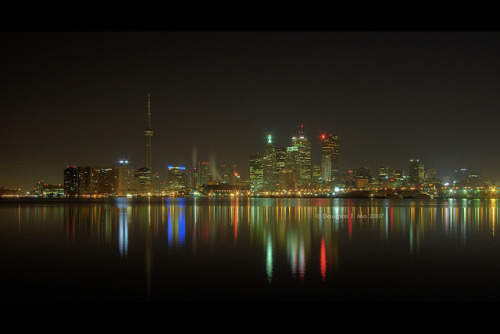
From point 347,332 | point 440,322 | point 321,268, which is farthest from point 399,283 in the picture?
point 347,332

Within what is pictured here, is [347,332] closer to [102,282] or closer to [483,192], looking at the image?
[102,282]

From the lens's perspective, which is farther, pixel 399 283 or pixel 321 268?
pixel 321 268

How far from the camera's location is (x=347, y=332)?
495 cm

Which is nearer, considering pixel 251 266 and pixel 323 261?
pixel 251 266

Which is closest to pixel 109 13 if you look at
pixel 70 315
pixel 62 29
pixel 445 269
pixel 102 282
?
pixel 62 29

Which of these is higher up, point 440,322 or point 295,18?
point 295,18

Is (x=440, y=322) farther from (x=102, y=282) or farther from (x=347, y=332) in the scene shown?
(x=102, y=282)

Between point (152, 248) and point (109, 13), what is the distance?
11.4 m

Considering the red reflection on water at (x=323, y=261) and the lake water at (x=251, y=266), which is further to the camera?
the red reflection on water at (x=323, y=261)

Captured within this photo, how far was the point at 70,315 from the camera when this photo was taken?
5.46 meters

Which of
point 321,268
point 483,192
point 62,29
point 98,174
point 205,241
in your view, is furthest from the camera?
point 98,174

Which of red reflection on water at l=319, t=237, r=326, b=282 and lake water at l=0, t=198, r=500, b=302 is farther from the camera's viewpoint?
red reflection on water at l=319, t=237, r=326, b=282

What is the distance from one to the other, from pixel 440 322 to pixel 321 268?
17.6 ft

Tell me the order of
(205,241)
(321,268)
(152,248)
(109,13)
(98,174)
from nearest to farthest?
(109,13)
(321,268)
(152,248)
(205,241)
(98,174)
